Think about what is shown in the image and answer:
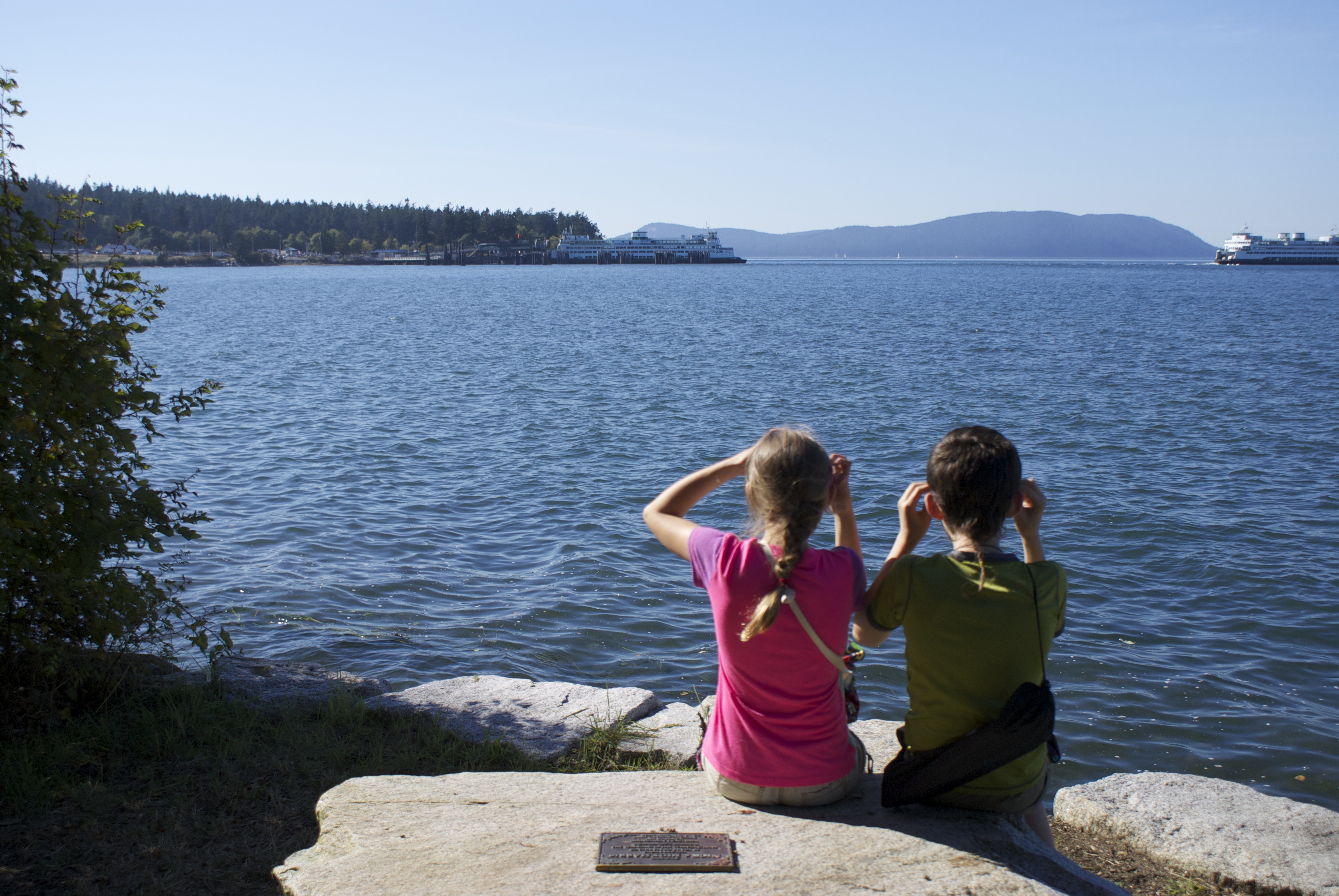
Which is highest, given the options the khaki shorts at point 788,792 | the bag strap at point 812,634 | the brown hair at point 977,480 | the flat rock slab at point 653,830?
the brown hair at point 977,480

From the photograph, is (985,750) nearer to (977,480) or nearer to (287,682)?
(977,480)

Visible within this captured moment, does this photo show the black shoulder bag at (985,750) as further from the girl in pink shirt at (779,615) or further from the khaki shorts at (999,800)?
the girl in pink shirt at (779,615)

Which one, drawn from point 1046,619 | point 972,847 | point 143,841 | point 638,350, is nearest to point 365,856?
point 143,841

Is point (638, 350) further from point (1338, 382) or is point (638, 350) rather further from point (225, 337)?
point (1338, 382)

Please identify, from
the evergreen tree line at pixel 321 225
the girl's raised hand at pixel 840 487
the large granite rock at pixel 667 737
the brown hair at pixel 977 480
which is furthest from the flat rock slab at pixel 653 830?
the evergreen tree line at pixel 321 225

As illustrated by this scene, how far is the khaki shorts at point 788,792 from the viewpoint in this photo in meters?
3.03

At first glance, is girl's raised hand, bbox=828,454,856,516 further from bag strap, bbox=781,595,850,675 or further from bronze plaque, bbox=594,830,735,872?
bronze plaque, bbox=594,830,735,872

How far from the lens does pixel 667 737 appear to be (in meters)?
4.88

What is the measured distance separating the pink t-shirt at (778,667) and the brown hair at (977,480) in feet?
1.17

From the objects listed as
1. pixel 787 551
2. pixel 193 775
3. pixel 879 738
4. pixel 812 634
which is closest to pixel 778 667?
pixel 812 634

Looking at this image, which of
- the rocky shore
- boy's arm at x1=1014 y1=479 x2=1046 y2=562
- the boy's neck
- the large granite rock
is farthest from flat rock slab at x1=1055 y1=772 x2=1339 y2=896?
the boy's neck

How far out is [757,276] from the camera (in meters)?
129

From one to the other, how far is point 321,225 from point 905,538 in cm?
18786

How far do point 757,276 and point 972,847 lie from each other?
425 feet
